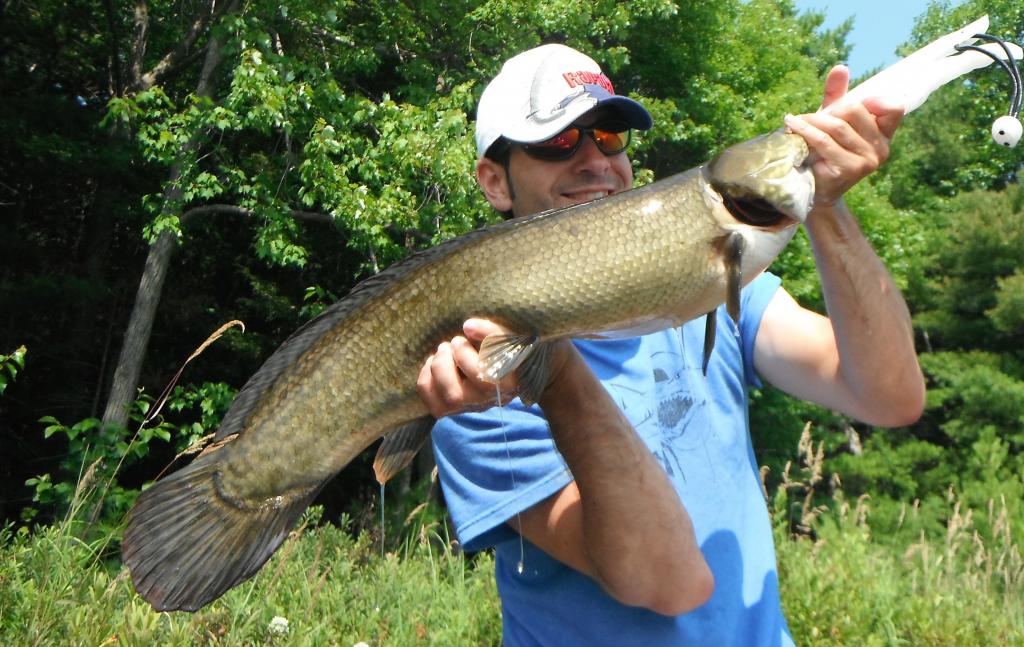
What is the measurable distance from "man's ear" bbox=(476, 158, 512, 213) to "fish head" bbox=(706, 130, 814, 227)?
30.1 inches

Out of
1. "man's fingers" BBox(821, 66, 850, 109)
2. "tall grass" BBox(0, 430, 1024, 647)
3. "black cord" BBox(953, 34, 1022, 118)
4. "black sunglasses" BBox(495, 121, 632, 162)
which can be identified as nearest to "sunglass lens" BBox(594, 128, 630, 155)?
"black sunglasses" BBox(495, 121, 632, 162)

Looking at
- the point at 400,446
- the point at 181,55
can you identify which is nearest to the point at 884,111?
the point at 400,446

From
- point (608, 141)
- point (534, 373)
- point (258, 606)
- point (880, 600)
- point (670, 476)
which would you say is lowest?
point (880, 600)

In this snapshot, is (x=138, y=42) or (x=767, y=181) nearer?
(x=767, y=181)

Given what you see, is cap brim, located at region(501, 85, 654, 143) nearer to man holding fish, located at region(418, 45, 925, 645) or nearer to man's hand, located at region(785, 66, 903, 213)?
man holding fish, located at region(418, 45, 925, 645)

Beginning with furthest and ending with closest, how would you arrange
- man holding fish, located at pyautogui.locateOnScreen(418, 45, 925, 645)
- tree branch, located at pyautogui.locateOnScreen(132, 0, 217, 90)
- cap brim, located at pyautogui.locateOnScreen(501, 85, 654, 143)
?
tree branch, located at pyautogui.locateOnScreen(132, 0, 217, 90) < cap brim, located at pyautogui.locateOnScreen(501, 85, 654, 143) < man holding fish, located at pyautogui.locateOnScreen(418, 45, 925, 645)

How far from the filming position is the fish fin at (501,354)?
182 cm

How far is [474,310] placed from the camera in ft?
6.22

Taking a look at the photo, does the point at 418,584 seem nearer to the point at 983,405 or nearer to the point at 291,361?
the point at 291,361

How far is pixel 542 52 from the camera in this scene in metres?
2.56

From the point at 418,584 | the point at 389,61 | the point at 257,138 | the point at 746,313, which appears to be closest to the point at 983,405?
the point at 389,61

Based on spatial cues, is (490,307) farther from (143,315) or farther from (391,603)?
(143,315)

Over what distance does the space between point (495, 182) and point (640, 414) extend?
82 centimetres

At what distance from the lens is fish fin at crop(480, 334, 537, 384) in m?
1.82
